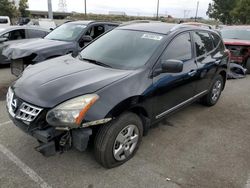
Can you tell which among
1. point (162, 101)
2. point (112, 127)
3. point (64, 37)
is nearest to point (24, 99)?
point (112, 127)

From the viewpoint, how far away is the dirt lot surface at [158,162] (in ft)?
9.05

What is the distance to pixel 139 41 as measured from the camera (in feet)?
11.8

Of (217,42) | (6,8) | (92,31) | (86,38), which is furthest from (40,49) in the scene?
(6,8)

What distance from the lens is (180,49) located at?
3736 millimetres

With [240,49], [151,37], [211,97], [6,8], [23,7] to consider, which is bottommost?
[211,97]

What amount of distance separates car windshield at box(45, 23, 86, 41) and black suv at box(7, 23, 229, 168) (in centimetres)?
297

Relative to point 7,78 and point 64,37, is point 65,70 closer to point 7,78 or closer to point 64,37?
→ point 64,37

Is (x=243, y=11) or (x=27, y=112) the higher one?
(x=243, y=11)

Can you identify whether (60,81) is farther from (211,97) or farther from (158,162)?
(211,97)

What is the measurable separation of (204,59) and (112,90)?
7.72 ft

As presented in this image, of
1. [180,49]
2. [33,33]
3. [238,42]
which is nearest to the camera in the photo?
[180,49]

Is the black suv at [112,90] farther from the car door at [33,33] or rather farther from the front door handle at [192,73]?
the car door at [33,33]

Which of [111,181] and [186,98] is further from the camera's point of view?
[186,98]

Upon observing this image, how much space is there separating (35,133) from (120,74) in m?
1.19
